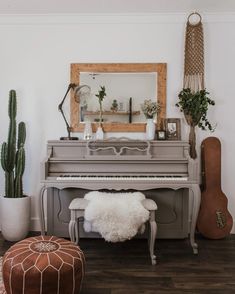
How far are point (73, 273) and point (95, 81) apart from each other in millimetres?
2270

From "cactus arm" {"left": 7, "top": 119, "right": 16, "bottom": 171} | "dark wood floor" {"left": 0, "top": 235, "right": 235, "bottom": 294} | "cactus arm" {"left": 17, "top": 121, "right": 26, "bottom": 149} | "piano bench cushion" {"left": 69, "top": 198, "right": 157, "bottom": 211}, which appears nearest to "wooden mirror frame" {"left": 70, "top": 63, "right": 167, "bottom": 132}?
"cactus arm" {"left": 17, "top": 121, "right": 26, "bottom": 149}

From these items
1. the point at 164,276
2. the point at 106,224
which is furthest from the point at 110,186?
the point at 164,276

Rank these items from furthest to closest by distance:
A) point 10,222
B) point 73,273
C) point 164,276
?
point 10,222 → point 164,276 → point 73,273

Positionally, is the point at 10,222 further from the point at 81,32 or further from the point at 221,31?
the point at 221,31

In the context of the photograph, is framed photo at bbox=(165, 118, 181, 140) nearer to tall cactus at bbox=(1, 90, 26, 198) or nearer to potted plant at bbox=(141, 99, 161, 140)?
potted plant at bbox=(141, 99, 161, 140)

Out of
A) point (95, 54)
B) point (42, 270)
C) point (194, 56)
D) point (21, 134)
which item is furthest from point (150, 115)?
point (42, 270)

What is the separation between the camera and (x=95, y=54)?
3576 mm

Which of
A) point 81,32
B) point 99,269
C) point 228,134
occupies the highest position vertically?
point 81,32

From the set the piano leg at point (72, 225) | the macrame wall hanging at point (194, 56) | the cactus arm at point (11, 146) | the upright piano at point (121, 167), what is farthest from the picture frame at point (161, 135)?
the cactus arm at point (11, 146)

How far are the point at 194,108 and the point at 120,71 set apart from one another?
955mm

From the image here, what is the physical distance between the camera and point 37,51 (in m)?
3.59

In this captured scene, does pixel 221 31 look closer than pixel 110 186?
Result: No

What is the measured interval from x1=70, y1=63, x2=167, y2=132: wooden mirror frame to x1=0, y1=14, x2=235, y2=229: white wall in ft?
0.24

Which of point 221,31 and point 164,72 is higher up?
point 221,31
